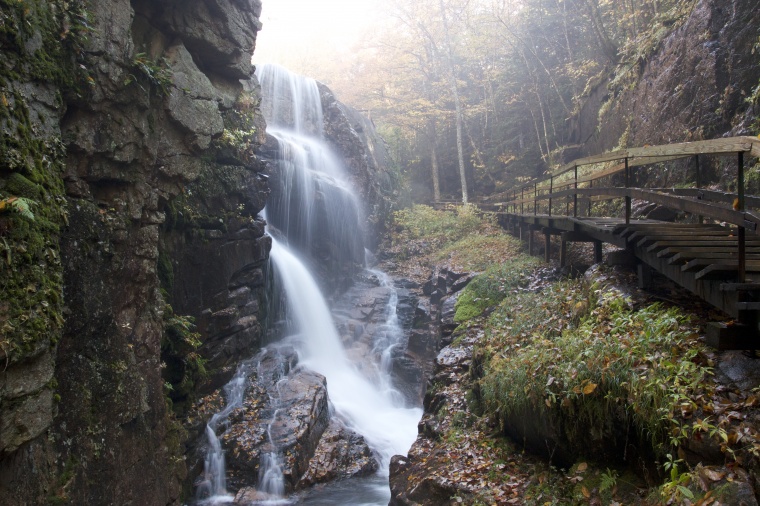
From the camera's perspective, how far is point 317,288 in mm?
15945

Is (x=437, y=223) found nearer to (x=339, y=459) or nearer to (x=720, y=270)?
(x=339, y=459)

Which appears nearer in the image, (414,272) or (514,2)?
(414,272)

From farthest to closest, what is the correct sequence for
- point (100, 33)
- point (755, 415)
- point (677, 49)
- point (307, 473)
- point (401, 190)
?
1. point (401, 190)
2. point (677, 49)
3. point (307, 473)
4. point (100, 33)
5. point (755, 415)

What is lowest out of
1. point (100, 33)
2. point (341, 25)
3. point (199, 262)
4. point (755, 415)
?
point (755, 415)

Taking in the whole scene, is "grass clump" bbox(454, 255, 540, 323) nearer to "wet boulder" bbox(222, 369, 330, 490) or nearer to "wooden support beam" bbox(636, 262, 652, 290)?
"wet boulder" bbox(222, 369, 330, 490)

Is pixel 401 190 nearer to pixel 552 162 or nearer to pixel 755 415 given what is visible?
pixel 552 162

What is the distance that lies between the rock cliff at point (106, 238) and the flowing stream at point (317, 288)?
2325 millimetres

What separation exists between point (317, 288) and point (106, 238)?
9694 millimetres

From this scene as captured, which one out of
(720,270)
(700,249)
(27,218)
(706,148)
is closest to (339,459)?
(27,218)

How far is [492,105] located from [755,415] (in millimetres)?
24169

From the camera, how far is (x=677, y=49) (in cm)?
1165

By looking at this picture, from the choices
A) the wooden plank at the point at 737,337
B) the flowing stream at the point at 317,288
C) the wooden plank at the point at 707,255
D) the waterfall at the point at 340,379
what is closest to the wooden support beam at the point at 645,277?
the wooden plank at the point at 707,255

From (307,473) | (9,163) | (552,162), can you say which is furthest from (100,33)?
(552,162)

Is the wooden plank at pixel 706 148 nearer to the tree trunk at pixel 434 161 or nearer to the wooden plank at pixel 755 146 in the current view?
the wooden plank at pixel 755 146
